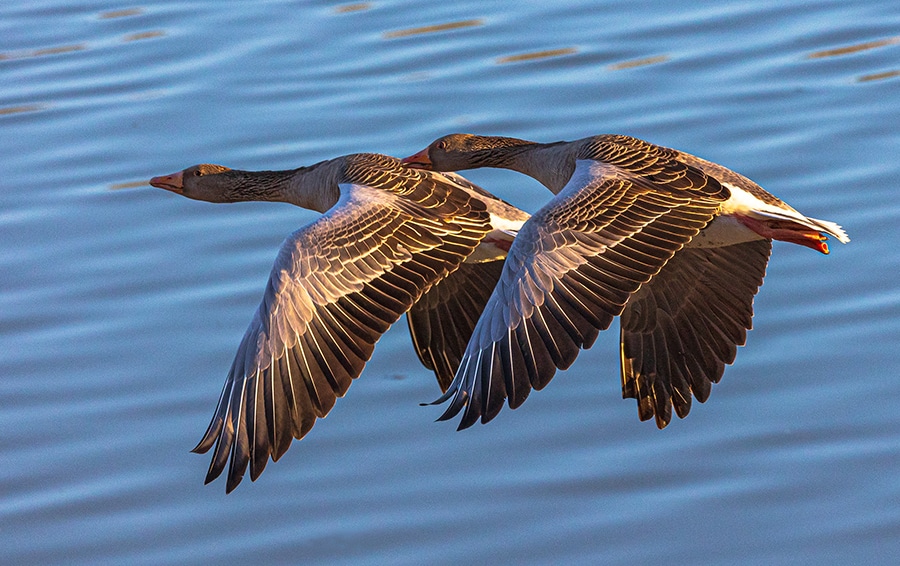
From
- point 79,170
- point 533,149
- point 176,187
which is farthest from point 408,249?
point 79,170

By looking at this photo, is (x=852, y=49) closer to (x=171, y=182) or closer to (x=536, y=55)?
(x=536, y=55)

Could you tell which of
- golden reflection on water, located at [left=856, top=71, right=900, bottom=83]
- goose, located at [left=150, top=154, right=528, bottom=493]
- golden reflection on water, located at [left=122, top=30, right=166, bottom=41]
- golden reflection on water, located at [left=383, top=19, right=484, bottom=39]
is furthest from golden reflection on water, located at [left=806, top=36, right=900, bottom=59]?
golden reflection on water, located at [left=122, top=30, right=166, bottom=41]

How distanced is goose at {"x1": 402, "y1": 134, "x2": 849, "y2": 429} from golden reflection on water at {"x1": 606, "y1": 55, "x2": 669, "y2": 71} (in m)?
6.65

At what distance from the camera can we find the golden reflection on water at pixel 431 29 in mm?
20609

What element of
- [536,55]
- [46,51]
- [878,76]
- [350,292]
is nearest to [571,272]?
[350,292]

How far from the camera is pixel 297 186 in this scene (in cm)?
1192

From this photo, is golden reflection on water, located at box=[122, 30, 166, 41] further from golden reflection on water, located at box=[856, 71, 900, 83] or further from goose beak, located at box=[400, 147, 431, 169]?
goose beak, located at box=[400, 147, 431, 169]

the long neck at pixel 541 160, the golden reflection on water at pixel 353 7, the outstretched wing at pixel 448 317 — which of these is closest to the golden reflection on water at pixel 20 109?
the golden reflection on water at pixel 353 7

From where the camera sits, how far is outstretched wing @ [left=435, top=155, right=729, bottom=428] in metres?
9.30

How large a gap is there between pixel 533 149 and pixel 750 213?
1935mm

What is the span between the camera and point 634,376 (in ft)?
37.0

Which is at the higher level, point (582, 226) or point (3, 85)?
point (582, 226)

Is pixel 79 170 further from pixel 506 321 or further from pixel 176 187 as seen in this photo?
pixel 506 321

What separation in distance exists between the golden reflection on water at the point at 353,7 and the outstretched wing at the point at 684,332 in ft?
36.9
